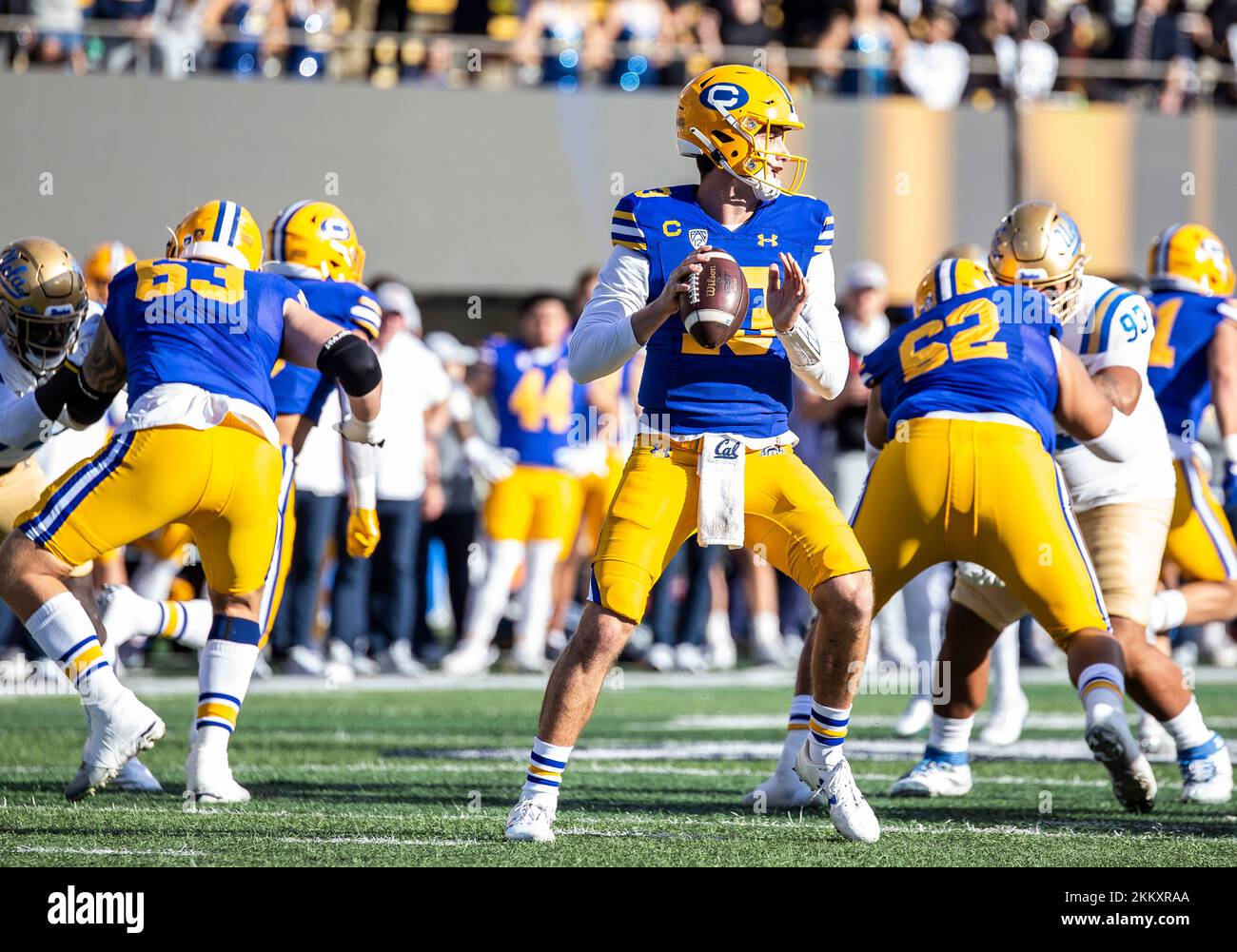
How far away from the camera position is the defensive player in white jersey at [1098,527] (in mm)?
5785

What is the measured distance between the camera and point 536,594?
10781 mm

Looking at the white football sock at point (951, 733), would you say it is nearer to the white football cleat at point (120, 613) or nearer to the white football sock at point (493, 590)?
the white football cleat at point (120, 613)

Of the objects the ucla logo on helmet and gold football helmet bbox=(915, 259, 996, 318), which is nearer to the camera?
the ucla logo on helmet

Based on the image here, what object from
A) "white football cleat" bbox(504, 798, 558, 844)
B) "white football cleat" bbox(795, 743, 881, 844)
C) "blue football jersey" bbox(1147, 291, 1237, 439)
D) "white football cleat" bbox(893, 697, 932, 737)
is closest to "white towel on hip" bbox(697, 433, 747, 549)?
"white football cleat" bbox(795, 743, 881, 844)

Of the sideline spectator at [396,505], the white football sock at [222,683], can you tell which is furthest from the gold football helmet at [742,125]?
the sideline spectator at [396,505]

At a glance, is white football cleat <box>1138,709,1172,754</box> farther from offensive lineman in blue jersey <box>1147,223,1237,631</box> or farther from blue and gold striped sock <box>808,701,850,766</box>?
blue and gold striped sock <box>808,701,850,766</box>

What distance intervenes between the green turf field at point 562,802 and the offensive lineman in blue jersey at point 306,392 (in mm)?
535

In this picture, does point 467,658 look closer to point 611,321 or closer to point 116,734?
point 116,734

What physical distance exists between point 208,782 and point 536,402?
18.7ft

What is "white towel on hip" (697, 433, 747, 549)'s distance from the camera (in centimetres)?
469

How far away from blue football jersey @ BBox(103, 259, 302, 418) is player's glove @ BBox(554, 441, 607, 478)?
5572 mm

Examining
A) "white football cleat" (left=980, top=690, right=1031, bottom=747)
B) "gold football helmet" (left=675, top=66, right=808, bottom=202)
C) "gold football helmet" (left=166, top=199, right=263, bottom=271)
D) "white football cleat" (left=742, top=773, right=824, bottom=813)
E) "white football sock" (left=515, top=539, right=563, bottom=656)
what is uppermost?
"gold football helmet" (left=675, top=66, right=808, bottom=202)
